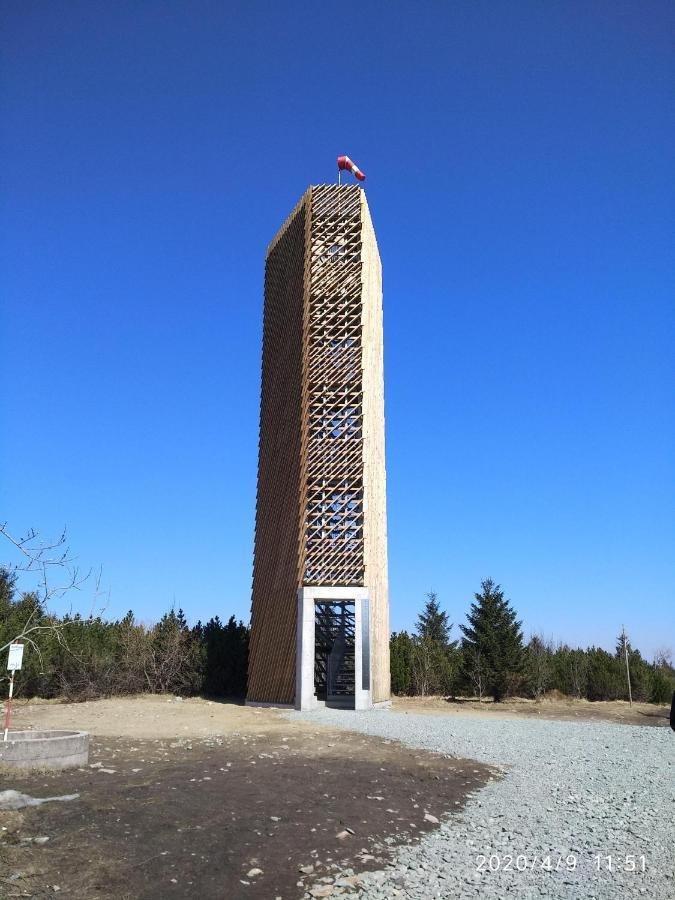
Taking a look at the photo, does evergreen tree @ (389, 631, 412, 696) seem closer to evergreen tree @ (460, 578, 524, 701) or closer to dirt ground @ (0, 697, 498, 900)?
evergreen tree @ (460, 578, 524, 701)

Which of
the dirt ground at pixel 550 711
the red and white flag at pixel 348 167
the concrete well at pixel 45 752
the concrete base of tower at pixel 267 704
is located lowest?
the dirt ground at pixel 550 711

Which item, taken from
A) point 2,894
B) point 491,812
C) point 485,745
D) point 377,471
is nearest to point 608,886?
point 491,812

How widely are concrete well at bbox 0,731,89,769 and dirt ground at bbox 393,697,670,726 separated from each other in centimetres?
1067

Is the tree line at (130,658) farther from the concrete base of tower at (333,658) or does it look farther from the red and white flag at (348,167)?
the red and white flag at (348,167)

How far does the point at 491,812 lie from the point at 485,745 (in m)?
4.84

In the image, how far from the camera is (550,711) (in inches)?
777

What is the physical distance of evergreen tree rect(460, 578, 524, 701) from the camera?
79.8ft

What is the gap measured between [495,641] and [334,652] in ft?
27.1

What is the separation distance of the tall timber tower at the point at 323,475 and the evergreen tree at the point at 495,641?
21.2 feet

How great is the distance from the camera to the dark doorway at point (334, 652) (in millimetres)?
19062

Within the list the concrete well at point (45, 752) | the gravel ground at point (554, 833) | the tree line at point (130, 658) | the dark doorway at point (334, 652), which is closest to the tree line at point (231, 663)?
the tree line at point (130, 658)

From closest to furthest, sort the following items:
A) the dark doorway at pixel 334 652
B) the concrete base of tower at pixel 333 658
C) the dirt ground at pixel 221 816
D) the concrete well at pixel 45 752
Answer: the dirt ground at pixel 221 816 < the concrete well at pixel 45 752 < the concrete base of tower at pixel 333 658 < the dark doorway at pixel 334 652

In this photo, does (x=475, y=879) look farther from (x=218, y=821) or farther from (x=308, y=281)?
(x=308, y=281)

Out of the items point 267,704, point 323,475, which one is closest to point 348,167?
point 323,475
